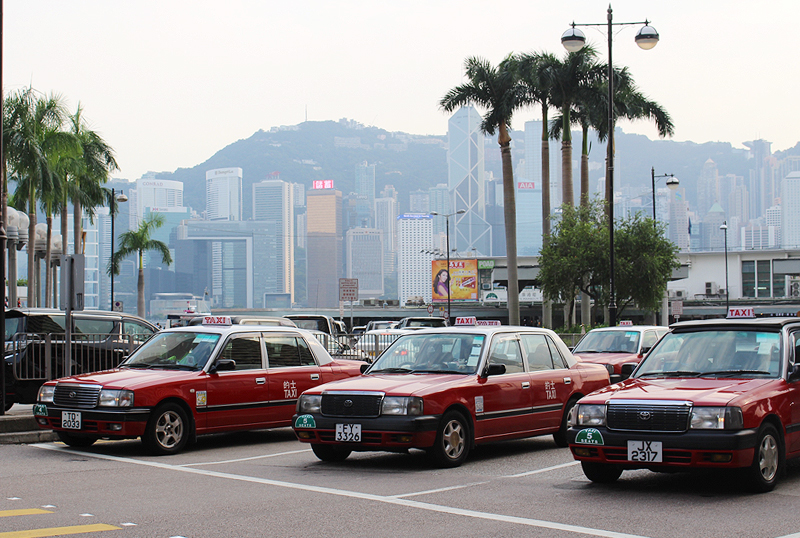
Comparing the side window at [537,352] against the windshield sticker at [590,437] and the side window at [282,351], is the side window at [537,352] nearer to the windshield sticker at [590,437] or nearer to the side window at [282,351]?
the windshield sticker at [590,437]

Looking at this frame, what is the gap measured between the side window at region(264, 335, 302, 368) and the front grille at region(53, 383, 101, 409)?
2532mm

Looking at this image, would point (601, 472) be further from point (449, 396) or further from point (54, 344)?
point (54, 344)

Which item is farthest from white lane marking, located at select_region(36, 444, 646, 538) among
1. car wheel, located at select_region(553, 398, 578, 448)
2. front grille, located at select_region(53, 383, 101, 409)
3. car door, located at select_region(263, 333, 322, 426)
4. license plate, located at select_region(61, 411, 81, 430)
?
car wheel, located at select_region(553, 398, 578, 448)

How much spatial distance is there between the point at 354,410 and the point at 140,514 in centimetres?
300

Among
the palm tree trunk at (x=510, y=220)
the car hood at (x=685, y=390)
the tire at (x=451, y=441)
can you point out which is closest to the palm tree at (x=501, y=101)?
the palm tree trunk at (x=510, y=220)

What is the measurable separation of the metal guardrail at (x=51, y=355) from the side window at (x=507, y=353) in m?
7.39

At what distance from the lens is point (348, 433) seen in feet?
32.6

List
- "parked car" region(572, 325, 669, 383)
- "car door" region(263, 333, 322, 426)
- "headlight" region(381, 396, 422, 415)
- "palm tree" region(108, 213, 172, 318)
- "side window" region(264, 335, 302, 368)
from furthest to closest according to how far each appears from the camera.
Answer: "palm tree" region(108, 213, 172, 318) < "parked car" region(572, 325, 669, 383) < "side window" region(264, 335, 302, 368) < "car door" region(263, 333, 322, 426) < "headlight" region(381, 396, 422, 415)

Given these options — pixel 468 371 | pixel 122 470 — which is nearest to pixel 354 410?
pixel 468 371

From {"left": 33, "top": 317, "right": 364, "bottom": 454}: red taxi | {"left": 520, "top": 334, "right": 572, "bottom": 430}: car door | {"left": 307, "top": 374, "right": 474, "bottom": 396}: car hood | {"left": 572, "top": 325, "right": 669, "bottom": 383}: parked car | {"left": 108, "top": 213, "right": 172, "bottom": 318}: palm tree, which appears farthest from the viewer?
{"left": 108, "top": 213, "right": 172, "bottom": 318}: palm tree

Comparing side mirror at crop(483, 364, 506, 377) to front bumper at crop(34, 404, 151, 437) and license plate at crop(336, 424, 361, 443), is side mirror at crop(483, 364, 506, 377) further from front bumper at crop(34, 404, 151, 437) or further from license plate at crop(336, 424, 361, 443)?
front bumper at crop(34, 404, 151, 437)

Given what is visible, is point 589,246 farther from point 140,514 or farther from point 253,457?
point 140,514

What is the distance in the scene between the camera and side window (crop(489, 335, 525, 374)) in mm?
11141

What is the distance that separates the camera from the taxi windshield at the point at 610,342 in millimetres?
18828
